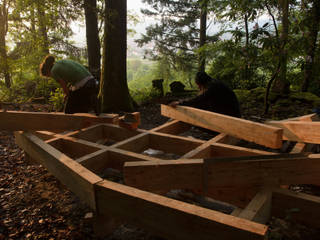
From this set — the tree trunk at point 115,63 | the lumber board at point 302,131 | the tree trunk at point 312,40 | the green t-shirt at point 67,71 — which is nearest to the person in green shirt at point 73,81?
the green t-shirt at point 67,71

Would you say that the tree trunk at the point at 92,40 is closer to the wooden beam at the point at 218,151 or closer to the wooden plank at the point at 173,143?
the wooden plank at the point at 173,143

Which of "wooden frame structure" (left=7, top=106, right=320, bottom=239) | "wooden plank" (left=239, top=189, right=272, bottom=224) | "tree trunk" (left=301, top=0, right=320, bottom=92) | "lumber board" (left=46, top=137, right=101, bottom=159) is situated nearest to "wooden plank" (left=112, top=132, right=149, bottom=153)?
"wooden frame structure" (left=7, top=106, right=320, bottom=239)

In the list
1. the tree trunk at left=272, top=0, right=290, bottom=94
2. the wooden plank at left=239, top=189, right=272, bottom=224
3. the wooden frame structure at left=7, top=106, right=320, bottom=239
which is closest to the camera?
the wooden frame structure at left=7, top=106, right=320, bottom=239

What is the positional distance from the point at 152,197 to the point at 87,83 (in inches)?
147

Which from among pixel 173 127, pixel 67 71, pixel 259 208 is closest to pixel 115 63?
pixel 67 71

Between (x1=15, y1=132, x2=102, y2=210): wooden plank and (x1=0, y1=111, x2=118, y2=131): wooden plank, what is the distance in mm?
588

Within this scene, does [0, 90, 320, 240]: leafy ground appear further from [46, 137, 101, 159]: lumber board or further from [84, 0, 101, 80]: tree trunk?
[84, 0, 101, 80]: tree trunk

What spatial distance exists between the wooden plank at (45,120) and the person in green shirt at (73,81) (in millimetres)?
646

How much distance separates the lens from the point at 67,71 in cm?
466

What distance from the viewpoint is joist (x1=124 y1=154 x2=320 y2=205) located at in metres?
2.02

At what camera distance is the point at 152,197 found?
1.59 metres

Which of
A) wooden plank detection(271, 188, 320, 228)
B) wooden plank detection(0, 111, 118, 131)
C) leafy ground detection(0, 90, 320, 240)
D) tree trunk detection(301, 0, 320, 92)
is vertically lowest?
leafy ground detection(0, 90, 320, 240)

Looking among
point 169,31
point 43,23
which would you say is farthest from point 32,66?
point 169,31

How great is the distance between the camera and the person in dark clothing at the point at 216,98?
14.9 feet
